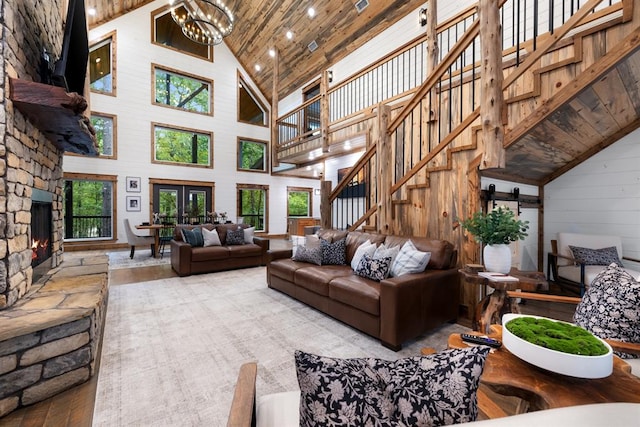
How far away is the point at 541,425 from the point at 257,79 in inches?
435

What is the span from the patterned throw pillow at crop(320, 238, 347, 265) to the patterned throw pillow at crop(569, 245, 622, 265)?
2792 millimetres

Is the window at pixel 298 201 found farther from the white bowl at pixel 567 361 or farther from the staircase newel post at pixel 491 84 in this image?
the white bowl at pixel 567 361

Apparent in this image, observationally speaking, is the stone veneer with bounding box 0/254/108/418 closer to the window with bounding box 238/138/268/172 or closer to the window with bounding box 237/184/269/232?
the window with bounding box 237/184/269/232

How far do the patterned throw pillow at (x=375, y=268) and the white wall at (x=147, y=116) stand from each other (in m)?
7.23

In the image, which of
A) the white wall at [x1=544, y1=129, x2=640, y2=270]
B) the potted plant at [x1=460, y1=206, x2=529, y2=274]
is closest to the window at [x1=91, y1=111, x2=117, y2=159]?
the potted plant at [x1=460, y1=206, x2=529, y2=274]

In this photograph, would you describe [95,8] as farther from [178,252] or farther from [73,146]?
[178,252]

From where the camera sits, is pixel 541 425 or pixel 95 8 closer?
pixel 541 425

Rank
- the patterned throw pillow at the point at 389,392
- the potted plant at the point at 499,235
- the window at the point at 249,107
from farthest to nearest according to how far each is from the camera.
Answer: the window at the point at 249,107
the potted plant at the point at 499,235
the patterned throw pillow at the point at 389,392

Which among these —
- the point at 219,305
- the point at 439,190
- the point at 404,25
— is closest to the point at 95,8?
the point at 404,25

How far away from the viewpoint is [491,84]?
7.91 feet

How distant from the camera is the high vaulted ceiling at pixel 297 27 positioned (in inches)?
250

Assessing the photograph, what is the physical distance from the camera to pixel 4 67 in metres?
1.94

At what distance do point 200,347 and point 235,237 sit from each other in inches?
130

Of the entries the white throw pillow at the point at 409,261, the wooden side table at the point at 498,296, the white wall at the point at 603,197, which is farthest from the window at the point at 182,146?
the white wall at the point at 603,197
